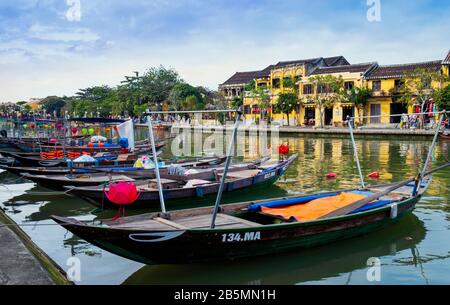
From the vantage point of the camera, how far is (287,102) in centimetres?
4328

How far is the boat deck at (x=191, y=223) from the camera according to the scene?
626 centimetres

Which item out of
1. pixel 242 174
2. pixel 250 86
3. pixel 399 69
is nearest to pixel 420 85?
pixel 399 69

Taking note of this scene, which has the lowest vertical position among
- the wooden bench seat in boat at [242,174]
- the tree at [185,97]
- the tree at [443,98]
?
the wooden bench seat in boat at [242,174]

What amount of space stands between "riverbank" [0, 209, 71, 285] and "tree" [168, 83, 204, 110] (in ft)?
152

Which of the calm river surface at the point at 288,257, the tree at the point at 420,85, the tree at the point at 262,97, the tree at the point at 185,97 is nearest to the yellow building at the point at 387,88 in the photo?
the tree at the point at 420,85

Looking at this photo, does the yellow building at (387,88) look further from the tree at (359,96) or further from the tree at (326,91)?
the tree at (326,91)

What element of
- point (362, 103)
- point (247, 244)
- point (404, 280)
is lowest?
point (404, 280)

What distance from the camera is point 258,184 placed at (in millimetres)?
12055

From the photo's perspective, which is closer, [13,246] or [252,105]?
[13,246]

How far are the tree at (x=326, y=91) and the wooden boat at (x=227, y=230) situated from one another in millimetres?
31661
